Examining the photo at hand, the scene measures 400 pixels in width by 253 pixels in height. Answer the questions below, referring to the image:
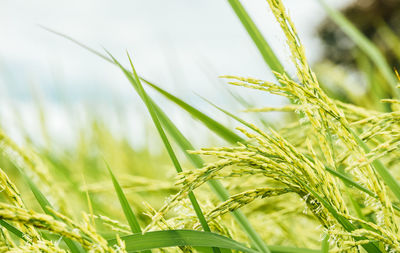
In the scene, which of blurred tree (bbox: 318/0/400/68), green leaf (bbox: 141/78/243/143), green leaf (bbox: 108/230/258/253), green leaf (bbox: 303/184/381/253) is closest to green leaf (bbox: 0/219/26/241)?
green leaf (bbox: 108/230/258/253)

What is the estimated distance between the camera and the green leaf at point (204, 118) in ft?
2.79

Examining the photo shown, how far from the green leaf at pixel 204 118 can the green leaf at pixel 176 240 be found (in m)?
0.29

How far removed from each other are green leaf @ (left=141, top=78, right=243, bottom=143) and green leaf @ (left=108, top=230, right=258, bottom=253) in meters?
0.29

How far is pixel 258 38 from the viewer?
35.2 inches

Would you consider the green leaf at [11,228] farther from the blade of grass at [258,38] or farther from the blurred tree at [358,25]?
the blurred tree at [358,25]

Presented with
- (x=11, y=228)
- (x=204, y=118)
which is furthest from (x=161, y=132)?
(x=11, y=228)

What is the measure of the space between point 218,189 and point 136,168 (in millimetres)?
3100

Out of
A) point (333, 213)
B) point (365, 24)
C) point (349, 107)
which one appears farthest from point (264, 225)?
point (365, 24)

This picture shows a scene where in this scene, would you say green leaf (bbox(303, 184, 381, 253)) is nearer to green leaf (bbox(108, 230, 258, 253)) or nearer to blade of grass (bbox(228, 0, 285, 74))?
green leaf (bbox(108, 230, 258, 253))

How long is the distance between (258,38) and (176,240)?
1.56 ft

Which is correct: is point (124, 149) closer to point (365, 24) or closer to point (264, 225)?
point (264, 225)

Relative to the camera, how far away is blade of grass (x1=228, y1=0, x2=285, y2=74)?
869mm

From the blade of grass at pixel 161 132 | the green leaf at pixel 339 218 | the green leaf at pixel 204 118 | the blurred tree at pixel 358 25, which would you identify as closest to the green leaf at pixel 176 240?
the blade of grass at pixel 161 132

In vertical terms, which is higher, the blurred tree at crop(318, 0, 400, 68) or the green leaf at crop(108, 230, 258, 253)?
the blurred tree at crop(318, 0, 400, 68)
